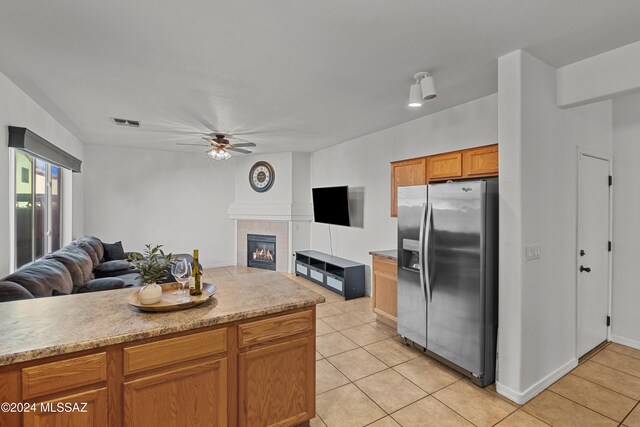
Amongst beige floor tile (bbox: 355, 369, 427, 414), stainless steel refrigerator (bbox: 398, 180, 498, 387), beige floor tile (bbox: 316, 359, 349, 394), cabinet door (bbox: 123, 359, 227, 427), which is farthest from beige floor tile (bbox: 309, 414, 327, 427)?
stainless steel refrigerator (bbox: 398, 180, 498, 387)

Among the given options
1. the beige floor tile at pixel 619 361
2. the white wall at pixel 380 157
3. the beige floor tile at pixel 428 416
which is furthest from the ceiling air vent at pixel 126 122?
the beige floor tile at pixel 619 361

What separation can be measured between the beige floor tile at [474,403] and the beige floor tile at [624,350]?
181 cm

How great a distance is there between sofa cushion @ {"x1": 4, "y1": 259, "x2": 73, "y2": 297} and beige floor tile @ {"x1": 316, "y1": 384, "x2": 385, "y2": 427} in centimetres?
238

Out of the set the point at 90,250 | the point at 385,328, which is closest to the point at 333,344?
the point at 385,328

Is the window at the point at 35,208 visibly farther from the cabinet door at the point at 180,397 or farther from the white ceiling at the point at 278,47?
the cabinet door at the point at 180,397

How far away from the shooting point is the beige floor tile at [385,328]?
353 centimetres

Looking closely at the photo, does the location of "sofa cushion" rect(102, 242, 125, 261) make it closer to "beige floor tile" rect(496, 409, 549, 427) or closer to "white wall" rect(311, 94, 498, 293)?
"white wall" rect(311, 94, 498, 293)

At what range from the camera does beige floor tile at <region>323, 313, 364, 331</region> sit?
12.2 feet

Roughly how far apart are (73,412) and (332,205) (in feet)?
14.4

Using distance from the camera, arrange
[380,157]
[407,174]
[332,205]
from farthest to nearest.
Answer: [332,205], [380,157], [407,174]

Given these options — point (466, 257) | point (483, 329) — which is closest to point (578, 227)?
point (466, 257)

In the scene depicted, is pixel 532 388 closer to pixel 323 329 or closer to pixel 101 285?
pixel 323 329

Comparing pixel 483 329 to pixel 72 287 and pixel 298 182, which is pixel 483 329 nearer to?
pixel 72 287

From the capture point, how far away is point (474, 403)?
2287 millimetres
